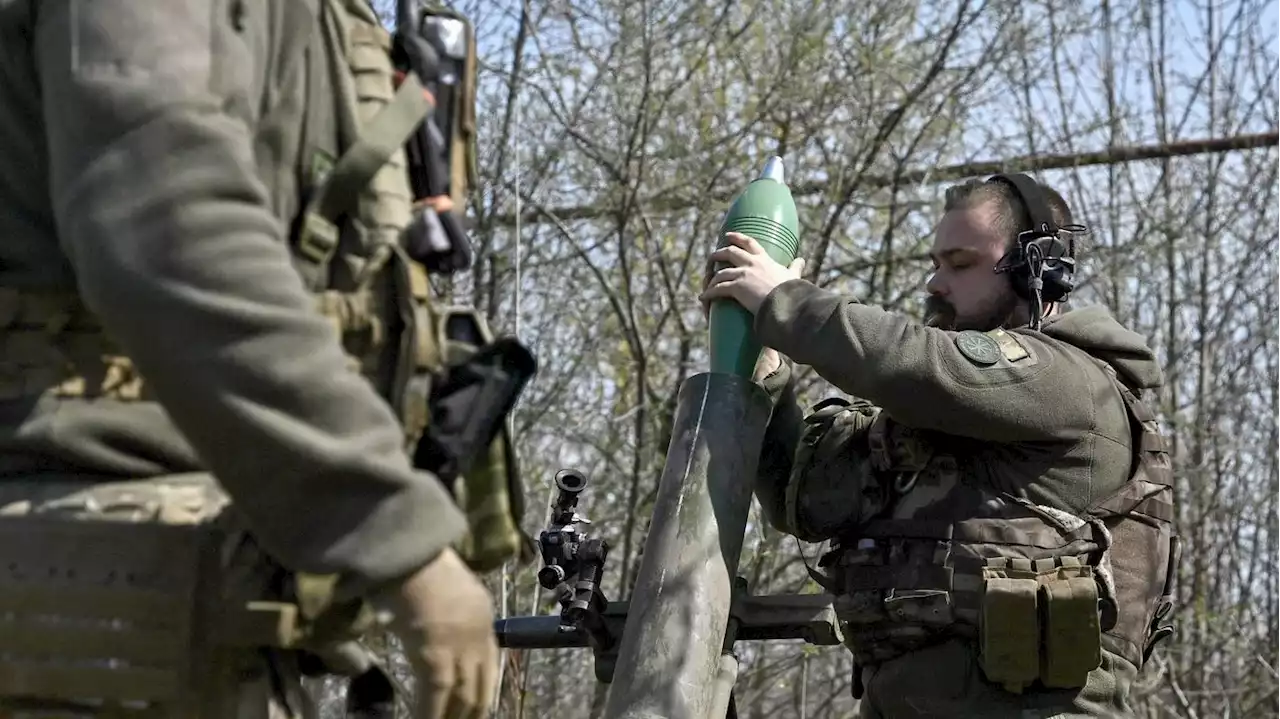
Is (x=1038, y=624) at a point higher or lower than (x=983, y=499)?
lower

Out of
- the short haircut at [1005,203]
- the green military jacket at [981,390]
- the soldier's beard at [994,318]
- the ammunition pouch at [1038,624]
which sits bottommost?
the ammunition pouch at [1038,624]

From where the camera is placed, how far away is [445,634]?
5.00ft

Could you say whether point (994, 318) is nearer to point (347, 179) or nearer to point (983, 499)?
point (983, 499)

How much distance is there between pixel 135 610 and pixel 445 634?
35 cm

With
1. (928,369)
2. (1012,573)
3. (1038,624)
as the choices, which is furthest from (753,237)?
(1038,624)

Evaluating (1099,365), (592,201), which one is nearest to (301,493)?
(1099,365)

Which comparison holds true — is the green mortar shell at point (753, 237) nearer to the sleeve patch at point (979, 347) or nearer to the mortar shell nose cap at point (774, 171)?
the mortar shell nose cap at point (774, 171)

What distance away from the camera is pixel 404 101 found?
179 centimetres

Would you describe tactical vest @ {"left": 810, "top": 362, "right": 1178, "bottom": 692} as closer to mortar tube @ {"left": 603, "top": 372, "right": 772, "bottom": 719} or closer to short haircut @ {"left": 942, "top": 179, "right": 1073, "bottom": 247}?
mortar tube @ {"left": 603, "top": 372, "right": 772, "bottom": 719}

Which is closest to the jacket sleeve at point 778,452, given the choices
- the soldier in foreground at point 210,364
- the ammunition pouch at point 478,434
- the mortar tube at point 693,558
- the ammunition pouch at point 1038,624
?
the mortar tube at point 693,558

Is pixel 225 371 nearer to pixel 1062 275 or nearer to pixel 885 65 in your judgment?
pixel 1062 275

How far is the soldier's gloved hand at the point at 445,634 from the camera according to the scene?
1.51 meters

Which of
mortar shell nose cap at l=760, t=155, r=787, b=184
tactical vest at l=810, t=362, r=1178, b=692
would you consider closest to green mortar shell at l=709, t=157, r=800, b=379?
mortar shell nose cap at l=760, t=155, r=787, b=184

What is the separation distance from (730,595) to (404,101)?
87.4 inches
